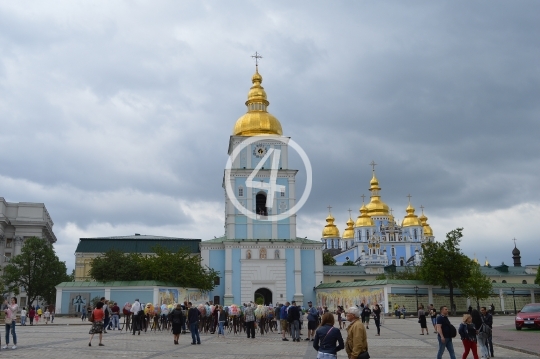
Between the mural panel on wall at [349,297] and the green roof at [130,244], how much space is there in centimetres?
2013

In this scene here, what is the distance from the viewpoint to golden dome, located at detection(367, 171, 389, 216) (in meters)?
119

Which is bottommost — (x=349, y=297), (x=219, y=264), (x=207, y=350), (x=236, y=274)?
(x=207, y=350)

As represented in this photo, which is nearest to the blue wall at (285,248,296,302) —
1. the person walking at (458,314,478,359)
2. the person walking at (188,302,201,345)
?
the person walking at (188,302,201,345)

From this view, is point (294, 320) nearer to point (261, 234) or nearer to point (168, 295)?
point (168, 295)

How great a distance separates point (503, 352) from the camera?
58.3 ft

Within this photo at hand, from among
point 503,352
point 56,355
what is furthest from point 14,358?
point 503,352

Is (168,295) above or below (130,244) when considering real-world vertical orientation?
below

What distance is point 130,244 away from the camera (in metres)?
70.1

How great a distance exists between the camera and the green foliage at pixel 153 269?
50562 millimetres

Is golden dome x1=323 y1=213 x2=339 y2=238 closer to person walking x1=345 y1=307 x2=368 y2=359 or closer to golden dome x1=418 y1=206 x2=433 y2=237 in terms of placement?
golden dome x1=418 y1=206 x2=433 y2=237

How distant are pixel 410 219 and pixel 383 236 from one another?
811 cm

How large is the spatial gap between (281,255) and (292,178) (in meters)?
8.16

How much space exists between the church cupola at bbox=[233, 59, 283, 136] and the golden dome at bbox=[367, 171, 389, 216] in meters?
61.4

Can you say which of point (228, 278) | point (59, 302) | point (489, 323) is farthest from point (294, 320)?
point (228, 278)
